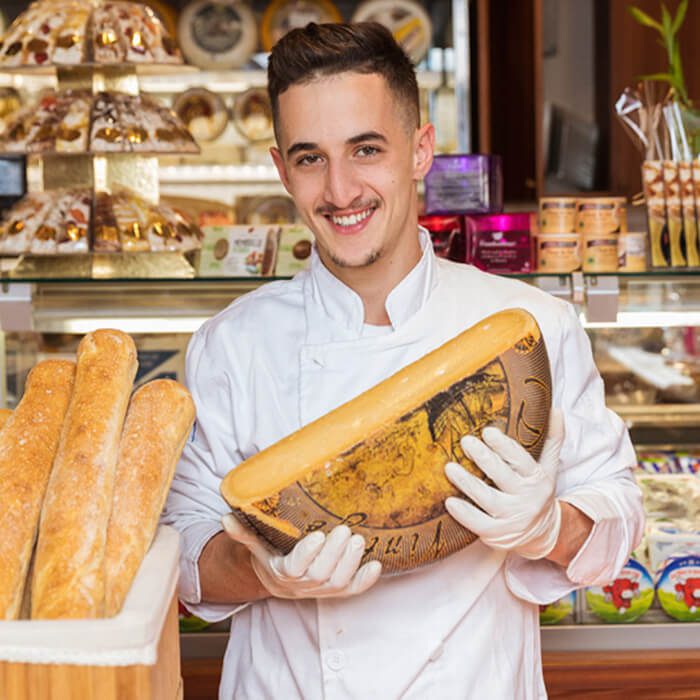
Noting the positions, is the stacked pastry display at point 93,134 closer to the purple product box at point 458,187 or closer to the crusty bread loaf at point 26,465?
the purple product box at point 458,187

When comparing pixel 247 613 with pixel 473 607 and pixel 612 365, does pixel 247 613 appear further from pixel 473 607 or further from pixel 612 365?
pixel 612 365

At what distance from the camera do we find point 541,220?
2.24 meters

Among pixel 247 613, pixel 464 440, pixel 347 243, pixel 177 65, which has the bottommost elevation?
pixel 247 613

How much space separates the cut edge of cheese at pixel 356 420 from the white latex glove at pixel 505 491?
0.24ft

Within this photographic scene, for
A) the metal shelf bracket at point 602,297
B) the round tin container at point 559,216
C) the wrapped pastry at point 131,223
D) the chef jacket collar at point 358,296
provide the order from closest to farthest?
the chef jacket collar at point 358,296
the metal shelf bracket at point 602,297
the round tin container at point 559,216
the wrapped pastry at point 131,223

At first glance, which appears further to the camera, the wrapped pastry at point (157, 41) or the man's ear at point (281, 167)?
the wrapped pastry at point (157, 41)

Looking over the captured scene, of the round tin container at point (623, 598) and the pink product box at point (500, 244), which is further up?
the pink product box at point (500, 244)

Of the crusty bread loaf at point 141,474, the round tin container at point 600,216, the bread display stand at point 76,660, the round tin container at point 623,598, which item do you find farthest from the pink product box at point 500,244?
the bread display stand at point 76,660

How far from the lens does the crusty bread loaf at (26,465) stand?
938mm

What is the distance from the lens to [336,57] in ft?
4.74

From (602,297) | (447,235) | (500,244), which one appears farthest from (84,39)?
(602,297)

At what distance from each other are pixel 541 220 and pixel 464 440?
3.77ft

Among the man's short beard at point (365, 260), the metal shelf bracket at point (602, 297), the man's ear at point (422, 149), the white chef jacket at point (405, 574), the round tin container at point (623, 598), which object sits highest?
the man's ear at point (422, 149)

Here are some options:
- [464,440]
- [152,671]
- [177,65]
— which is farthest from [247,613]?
[177,65]
